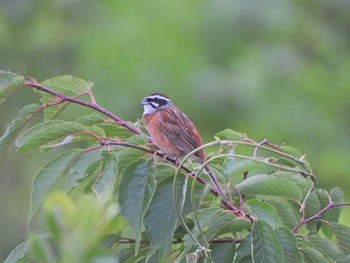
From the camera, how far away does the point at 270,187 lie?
7.44 ft

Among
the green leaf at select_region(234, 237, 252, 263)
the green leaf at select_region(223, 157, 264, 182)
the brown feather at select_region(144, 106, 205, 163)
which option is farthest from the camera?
the brown feather at select_region(144, 106, 205, 163)

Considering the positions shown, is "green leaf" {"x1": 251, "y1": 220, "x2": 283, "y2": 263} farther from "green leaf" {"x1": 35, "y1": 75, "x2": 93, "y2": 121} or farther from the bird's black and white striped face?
the bird's black and white striped face

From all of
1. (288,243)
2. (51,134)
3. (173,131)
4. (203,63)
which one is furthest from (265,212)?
(203,63)

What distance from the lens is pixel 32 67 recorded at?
1189 cm

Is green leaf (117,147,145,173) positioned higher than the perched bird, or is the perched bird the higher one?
the perched bird

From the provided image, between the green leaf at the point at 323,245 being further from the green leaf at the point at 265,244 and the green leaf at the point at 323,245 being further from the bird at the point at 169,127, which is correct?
the bird at the point at 169,127

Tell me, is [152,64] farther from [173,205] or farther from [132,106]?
[173,205]

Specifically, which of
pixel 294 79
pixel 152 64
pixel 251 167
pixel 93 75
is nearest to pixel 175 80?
pixel 152 64

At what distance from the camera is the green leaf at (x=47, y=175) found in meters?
2.18

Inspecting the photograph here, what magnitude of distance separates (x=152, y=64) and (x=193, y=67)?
697 mm

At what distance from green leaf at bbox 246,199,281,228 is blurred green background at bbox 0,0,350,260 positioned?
6.55 m

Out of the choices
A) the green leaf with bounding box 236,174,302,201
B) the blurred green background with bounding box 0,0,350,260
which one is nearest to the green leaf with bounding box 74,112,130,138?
the green leaf with bounding box 236,174,302,201

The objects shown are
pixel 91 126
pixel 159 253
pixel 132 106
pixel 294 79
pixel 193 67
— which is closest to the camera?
pixel 159 253

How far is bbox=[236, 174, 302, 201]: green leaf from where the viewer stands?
2246mm
